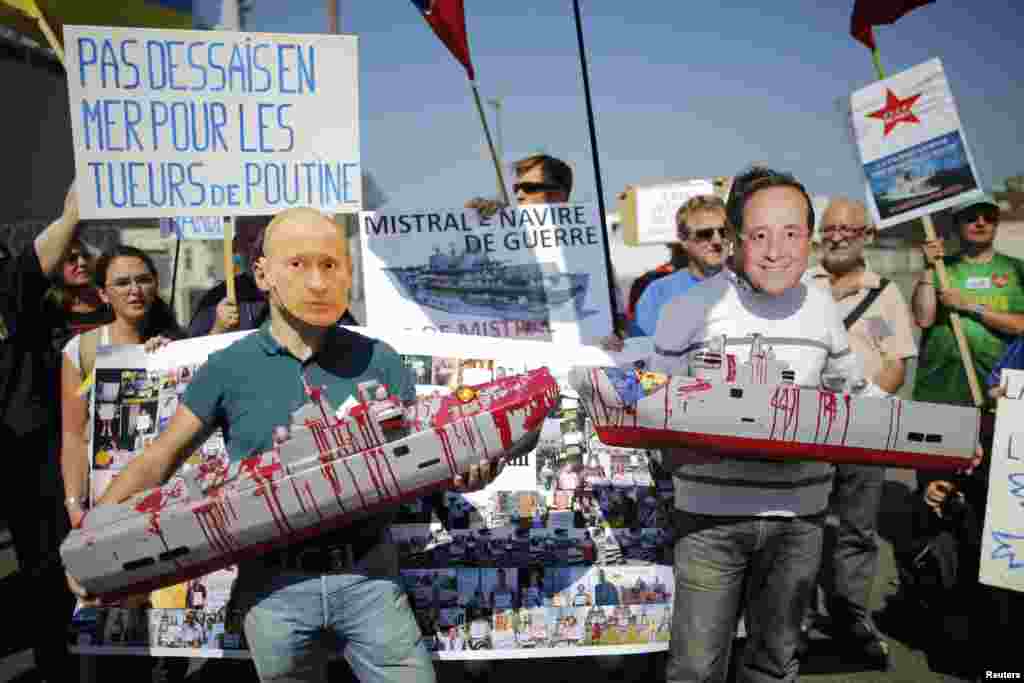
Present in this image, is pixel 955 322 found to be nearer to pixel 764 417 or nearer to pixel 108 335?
pixel 764 417

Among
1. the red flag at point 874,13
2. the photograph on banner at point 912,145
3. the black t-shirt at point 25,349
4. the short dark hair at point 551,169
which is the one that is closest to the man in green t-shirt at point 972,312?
the photograph on banner at point 912,145

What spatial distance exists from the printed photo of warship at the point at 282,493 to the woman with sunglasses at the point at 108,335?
1.02 meters

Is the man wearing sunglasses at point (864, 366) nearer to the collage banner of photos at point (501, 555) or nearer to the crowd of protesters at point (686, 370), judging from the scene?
the crowd of protesters at point (686, 370)

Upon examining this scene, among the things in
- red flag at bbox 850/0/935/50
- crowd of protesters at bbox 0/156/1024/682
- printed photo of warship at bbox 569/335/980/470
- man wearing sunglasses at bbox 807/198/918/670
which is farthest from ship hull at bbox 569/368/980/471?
red flag at bbox 850/0/935/50

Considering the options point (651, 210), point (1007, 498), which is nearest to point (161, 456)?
point (1007, 498)

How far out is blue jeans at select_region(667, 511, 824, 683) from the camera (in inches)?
84.0

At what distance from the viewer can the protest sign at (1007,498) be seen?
2.81 metres

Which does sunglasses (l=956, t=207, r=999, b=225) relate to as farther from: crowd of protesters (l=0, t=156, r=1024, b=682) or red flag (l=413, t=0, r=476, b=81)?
red flag (l=413, t=0, r=476, b=81)

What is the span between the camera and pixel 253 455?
192 centimetres

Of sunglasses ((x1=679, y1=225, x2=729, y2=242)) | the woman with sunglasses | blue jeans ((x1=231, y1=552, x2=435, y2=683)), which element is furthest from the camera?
sunglasses ((x1=679, y1=225, x2=729, y2=242))

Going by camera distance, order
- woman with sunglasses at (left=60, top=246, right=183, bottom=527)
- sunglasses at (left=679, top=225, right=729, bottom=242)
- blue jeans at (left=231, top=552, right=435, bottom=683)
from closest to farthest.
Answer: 1. blue jeans at (left=231, top=552, right=435, bottom=683)
2. woman with sunglasses at (left=60, top=246, right=183, bottom=527)
3. sunglasses at (left=679, top=225, right=729, bottom=242)

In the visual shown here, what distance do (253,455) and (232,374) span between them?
222 mm

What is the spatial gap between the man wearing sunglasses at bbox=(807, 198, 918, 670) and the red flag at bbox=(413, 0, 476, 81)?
1.93 m

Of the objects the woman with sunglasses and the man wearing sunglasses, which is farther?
the man wearing sunglasses
